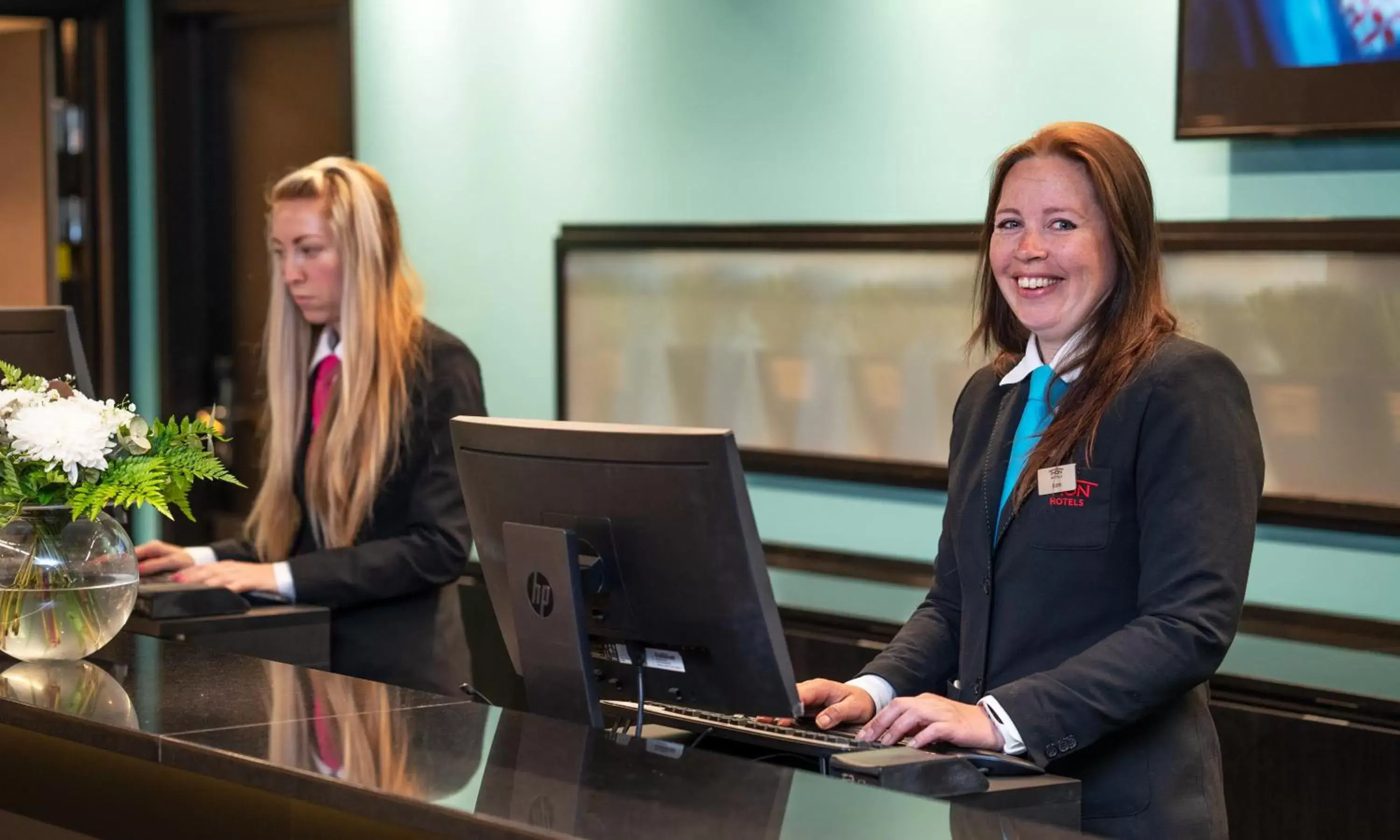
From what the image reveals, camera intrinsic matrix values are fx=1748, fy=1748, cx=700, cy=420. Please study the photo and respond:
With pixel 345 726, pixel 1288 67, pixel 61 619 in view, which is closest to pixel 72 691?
pixel 61 619

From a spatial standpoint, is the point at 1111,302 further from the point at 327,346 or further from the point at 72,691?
the point at 327,346

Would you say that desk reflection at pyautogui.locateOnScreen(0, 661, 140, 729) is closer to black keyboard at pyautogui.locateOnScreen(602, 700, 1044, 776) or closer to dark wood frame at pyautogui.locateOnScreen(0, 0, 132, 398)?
black keyboard at pyautogui.locateOnScreen(602, 700, 1044, 776)

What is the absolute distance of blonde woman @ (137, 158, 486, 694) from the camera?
3.27 metres

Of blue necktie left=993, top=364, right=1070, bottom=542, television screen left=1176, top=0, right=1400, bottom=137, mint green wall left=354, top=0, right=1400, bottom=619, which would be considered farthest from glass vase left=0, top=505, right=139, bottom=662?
television screen left=1176, top=0, right=1400, bottom=137

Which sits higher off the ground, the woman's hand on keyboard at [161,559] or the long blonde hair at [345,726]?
the long blonde hair at [345,726]

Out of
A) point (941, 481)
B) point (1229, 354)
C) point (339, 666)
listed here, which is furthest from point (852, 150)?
point (339, 666)

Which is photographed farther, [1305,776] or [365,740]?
[1305,776]

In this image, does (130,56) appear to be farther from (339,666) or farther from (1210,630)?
(1210,630)

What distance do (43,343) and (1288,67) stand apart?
256 centimetres

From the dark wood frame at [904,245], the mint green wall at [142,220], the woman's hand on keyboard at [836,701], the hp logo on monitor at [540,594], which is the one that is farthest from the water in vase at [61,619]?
the mint green wall at [142,220]

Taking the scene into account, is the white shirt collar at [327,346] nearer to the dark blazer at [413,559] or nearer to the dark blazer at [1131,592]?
the dark blazer at [413,559]

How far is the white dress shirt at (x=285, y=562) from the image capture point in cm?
326

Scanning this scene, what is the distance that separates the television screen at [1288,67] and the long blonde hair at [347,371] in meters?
1.71

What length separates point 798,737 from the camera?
2.03 metres
